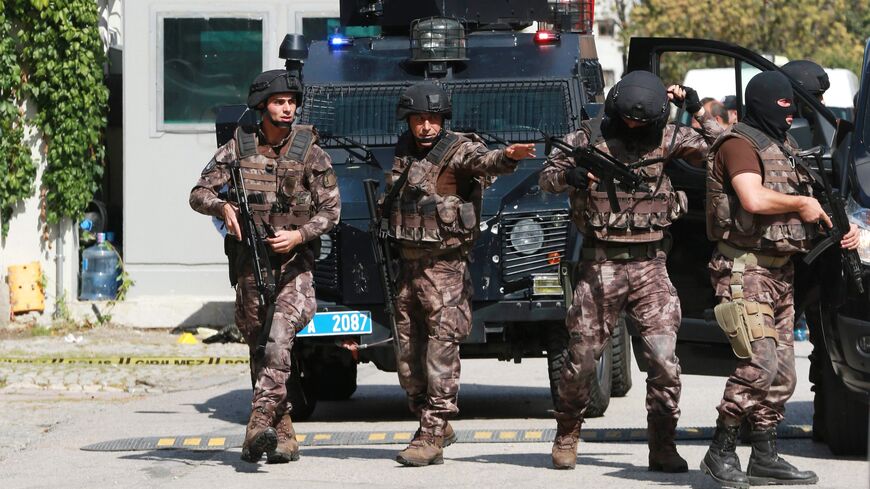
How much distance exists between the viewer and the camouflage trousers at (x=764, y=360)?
24.3 ft

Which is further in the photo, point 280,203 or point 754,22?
point 754,22

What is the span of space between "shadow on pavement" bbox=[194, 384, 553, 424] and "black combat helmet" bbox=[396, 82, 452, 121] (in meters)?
2.79

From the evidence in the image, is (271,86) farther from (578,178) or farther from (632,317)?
(632,317)

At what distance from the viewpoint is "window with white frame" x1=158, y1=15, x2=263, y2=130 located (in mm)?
16531

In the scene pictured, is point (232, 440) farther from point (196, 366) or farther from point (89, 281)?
point (89, 281)

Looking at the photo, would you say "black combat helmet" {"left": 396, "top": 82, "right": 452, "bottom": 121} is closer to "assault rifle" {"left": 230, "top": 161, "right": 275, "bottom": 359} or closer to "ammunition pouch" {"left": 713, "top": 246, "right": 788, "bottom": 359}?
"assault rifle" {"left": 230, "top": 161, "right": 275, "bottom": 359}

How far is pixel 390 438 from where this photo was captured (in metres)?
9.32

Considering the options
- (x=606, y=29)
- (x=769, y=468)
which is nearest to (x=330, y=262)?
(x=769, y=468)

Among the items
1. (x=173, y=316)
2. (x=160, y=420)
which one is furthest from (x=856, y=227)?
(x=173, y=316)

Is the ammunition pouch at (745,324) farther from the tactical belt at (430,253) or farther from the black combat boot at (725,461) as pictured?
the tactical belt at (430,253)

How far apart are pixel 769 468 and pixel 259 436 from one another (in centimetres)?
234

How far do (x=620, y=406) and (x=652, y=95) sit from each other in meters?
3.82

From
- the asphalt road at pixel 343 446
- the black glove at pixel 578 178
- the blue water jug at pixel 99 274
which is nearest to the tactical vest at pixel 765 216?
the black glove at pixel 578 178

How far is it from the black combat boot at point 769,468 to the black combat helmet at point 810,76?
2.49m
